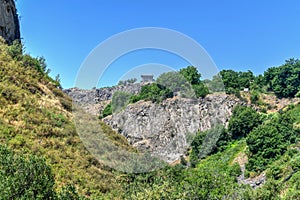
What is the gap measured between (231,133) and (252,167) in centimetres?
1619

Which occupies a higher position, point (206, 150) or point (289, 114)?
point (289, 114)

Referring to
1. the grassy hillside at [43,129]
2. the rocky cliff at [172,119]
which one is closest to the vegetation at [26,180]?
the grassy hillside at [43,129]

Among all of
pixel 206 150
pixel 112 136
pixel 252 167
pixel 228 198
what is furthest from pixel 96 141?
pixel 206 150

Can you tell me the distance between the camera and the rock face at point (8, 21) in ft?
132

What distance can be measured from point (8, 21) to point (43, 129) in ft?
69.6

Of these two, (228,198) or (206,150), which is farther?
(206,150)

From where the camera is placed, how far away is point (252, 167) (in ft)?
161

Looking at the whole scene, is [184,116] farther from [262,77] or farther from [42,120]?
[42,120]

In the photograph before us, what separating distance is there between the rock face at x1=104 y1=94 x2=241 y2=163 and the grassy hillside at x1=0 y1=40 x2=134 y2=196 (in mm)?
29886

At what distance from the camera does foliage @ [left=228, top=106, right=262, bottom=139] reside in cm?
6294

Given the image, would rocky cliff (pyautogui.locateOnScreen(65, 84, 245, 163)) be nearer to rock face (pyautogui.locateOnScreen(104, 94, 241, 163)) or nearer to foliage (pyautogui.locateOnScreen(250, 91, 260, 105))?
rock face (pyautogui.locateOnScreen(104, 94, 241, 163))

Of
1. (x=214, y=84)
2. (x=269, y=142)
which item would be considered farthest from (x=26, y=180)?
(x=214, y=84)

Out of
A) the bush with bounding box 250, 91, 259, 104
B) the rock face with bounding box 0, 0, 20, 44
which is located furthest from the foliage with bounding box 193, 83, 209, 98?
the rock face with bounding box 0, 0, 20, 44

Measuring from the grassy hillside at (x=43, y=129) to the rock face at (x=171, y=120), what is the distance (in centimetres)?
2989
